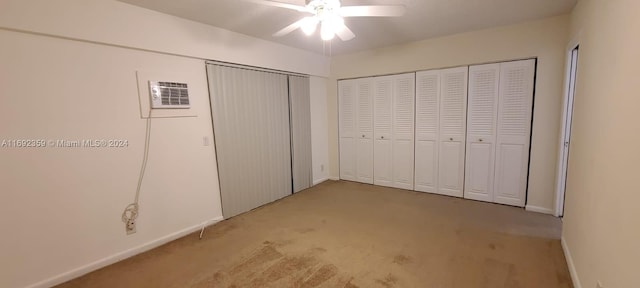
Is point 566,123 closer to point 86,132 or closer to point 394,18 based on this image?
point 394,18

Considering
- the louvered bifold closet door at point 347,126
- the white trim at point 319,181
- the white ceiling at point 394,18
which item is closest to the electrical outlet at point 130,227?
the white ceiling at point 394,18

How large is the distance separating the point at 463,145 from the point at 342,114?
6.84 ft

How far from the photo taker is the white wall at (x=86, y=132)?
1909 millimetres

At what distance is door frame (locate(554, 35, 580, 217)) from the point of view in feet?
9.05

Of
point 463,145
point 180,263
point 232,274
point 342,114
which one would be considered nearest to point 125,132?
point 180,263

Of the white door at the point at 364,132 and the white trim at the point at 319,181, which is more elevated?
the white door at the point at 364,132

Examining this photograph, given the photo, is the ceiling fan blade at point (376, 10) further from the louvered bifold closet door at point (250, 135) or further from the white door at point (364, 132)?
the white door at point (364, 132)

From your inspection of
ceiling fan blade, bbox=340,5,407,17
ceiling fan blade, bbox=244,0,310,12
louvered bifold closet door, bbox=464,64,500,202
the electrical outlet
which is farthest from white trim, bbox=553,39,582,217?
the electrical outlet

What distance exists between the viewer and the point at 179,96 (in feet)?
9.08

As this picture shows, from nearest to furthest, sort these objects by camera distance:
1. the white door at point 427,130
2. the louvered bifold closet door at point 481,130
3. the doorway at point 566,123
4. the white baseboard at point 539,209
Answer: the doorway at point 566,123 → the white baseboard at point 539,209 → the louvered bifold closet door at point 481,130 → the white door at point 427,130

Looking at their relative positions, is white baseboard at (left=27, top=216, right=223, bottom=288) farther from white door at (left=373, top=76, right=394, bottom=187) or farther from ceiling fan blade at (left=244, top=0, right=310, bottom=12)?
white door at (left=373, top=76, right=394, bottom=187)

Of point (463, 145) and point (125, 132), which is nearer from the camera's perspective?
point (125, 132)

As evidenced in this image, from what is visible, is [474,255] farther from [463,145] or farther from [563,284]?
[463,145]

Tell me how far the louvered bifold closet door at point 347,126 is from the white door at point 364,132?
8 centimetres
